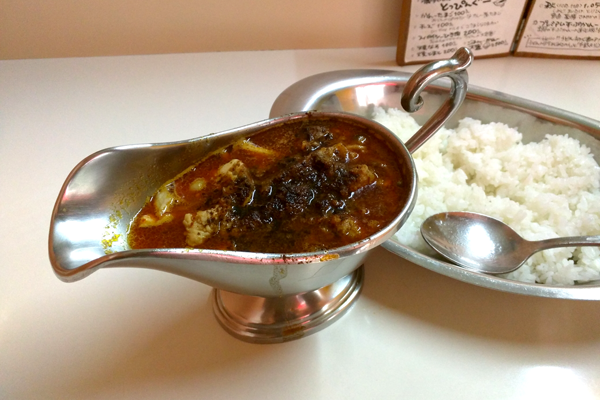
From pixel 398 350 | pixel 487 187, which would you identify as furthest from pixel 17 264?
pixel 487 187

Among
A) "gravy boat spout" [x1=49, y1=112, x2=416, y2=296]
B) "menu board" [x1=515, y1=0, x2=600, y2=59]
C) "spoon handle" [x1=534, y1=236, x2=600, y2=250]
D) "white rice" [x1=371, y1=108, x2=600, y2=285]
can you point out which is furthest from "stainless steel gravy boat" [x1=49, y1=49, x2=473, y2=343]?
"menu board" [x1=515, y1=0, x2=600, y2=59]

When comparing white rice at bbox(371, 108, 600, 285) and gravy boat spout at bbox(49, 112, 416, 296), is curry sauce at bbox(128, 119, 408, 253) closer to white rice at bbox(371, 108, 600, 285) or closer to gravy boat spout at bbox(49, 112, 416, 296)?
gravy boat spout at bbox(49, 112, 416, 296)

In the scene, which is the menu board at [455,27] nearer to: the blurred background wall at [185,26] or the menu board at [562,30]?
the menu board at [562,30]

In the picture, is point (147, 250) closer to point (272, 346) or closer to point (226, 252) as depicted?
point (226, 252)

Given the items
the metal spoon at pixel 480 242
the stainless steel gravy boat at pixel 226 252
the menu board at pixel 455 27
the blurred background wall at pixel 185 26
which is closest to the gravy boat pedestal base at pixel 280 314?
the stainless steel gravy boat at pixel 226 252

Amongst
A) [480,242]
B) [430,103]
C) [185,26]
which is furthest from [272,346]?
[185,26]
